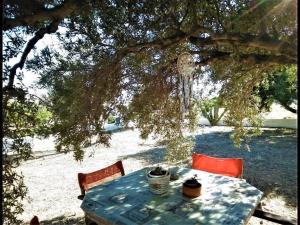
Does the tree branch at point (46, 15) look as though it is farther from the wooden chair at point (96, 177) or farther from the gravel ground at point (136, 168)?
the wooden chair at point (96, 177)

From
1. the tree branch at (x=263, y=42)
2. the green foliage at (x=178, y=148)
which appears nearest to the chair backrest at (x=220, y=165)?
the green foliage at (x=178, y=148)

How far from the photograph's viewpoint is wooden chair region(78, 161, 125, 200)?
5.20 meters

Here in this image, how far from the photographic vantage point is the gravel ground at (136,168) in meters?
6.95

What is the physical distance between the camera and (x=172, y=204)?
4156mm

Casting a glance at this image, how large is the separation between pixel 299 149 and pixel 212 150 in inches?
480

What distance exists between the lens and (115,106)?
5590 millimetres

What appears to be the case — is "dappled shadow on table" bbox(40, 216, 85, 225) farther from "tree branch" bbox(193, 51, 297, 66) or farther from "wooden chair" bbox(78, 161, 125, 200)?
"tree branch" bbox(193, 51, 297, 66)

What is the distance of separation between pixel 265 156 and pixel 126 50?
28.4 feet

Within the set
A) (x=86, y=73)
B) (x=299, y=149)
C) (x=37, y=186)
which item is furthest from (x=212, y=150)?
(x=299, y=149)

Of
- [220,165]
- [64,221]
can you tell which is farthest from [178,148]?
[64,221]

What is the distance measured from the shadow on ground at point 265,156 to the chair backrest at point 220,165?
6.56ft

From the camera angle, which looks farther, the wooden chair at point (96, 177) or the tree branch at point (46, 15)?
the wooden chair at point (96, 177)

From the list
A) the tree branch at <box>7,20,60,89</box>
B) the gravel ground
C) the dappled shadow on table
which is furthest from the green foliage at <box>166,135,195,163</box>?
the tree branch at <box>7,20,60,89</box>

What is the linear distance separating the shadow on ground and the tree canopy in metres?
2.86
